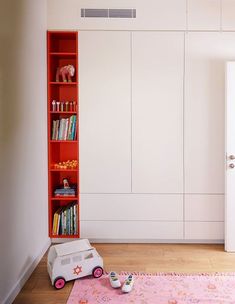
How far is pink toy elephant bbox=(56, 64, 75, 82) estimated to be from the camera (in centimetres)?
361

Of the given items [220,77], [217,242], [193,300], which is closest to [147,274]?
[193,300]

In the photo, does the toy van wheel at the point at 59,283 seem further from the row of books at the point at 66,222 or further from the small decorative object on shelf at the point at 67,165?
the small decorative object on shelf at the point at 67,165

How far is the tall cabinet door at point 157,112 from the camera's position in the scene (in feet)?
11.7

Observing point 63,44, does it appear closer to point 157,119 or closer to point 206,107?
point 157,119

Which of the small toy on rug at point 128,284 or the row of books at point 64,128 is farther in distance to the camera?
the row of books at point 64,128

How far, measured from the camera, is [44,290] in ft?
8.67

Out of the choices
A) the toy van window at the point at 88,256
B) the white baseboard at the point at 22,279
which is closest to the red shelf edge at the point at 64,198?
the white baseboard at the point at 22,279

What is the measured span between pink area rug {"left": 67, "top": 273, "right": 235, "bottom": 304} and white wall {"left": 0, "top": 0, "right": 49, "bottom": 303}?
538mm

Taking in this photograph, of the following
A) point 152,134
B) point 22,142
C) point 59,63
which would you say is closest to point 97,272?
point 22,142

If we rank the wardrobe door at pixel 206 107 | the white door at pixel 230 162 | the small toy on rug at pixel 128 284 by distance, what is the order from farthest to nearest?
the wardrobe door at pixel 206 107
the white door at pixel 230 162
the small toy on rug at pixel 128 284

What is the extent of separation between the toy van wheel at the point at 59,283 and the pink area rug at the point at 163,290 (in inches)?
3.9

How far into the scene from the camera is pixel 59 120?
369cm

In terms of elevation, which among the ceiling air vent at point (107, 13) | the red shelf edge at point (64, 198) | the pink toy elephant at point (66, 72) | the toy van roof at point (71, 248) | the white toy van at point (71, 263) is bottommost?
the white toy van at point (71, 263)

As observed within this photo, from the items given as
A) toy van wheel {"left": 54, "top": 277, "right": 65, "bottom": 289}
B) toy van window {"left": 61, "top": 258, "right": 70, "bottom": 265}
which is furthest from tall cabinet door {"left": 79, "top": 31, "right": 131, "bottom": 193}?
toy van wheel {"left": 54, "top": 277, "right": 65, "bottom": 289}
